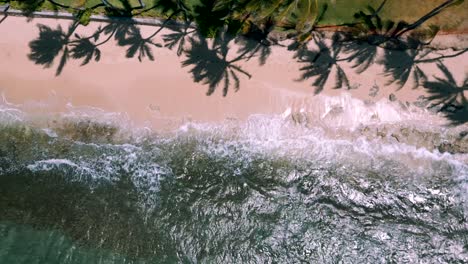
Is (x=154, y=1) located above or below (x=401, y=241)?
above

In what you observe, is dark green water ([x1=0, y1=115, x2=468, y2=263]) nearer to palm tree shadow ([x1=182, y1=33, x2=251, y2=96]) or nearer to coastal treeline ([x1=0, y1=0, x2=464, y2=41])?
palm tree shadow ([x1=182, y1=33, x2=251, y2=96])

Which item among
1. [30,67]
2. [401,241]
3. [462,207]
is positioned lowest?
[401,241]

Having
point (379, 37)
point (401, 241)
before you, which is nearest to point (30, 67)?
point (379, 37)

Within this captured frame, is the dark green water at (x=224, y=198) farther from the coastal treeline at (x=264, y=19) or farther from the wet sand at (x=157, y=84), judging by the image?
the coastal treeline at (x=264, y=19)

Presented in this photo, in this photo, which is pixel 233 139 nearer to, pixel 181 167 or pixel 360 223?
pixel 181 167

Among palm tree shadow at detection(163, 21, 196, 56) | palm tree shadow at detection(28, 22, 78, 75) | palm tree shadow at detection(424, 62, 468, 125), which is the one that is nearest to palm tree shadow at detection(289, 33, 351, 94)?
palm tree shadow at detection(424, 62, 468, 125)

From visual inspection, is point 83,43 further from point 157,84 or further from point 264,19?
point 264,19
